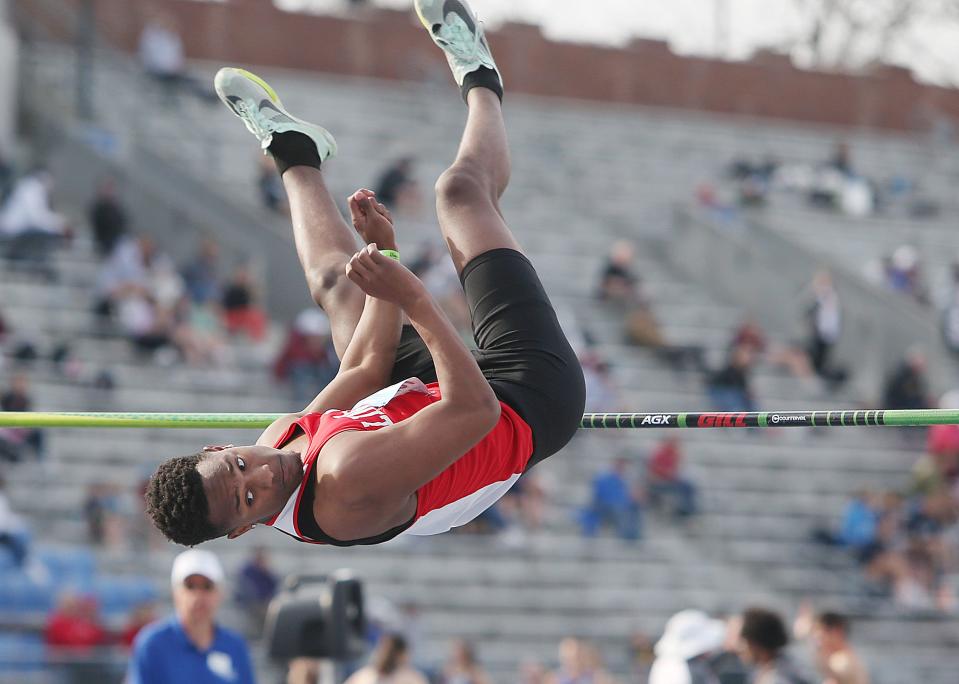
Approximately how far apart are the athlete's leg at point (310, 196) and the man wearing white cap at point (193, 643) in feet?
6.36

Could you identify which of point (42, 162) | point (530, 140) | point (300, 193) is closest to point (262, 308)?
point (42, 162)

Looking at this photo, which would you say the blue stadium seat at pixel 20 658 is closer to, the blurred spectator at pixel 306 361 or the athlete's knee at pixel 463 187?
the blurred spectator at pixel 306 361

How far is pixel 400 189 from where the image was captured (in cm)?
1884

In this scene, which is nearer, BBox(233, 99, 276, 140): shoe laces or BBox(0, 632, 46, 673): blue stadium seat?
BBox(233, 99, 276, 140): shoe laces

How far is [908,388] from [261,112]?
1319 cm

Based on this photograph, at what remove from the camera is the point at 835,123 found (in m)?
28.8

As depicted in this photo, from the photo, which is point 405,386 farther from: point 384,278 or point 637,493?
point 637,493

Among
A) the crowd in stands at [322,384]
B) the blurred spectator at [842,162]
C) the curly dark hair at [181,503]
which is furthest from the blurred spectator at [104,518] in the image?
the blurred spectator at [842,162]

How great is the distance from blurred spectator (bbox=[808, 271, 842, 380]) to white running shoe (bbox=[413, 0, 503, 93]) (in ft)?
43.7

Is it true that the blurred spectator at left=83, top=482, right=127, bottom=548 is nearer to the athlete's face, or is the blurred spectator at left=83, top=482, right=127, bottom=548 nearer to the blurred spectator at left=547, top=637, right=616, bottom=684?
the blurred spectator at left=547, top=637, right=616, bottom=684

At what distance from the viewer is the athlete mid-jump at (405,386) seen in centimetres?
487

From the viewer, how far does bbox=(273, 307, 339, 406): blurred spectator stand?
14852 millimetres

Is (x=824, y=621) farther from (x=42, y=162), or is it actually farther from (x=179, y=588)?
(x=42, y=162)

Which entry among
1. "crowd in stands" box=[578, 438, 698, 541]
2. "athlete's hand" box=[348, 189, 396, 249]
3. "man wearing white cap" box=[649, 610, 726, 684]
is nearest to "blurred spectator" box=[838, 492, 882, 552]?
"crowd in stands" box=[578, 438, 698, 541]
